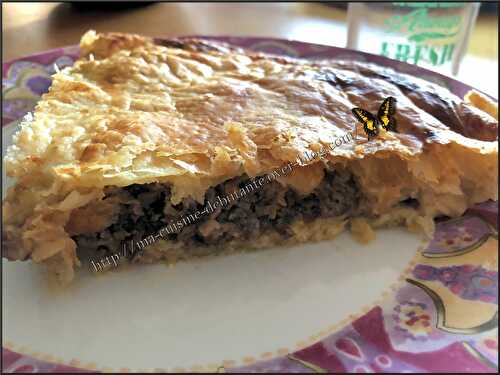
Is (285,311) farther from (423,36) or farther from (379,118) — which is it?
(423,36)

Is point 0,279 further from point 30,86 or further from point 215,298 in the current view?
point 30,86

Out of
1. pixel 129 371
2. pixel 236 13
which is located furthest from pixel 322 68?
pixel 236 13

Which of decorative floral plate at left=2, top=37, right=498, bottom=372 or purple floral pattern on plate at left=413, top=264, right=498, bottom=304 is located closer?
decorative floral plate at left=2, top=37, right=498, bottom=372

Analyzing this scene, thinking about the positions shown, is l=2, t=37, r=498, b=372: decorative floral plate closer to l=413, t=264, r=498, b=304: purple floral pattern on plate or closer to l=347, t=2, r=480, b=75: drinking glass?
l=413, t=264, r=498, b=304: purple floral pattern on plate

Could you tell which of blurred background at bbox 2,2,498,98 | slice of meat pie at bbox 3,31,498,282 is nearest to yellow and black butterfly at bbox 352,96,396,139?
slice of meat pie at bbox 3,31,498,282

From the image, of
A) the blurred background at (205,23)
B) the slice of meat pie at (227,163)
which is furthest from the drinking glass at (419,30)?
the slice of meat pie at (227,163)

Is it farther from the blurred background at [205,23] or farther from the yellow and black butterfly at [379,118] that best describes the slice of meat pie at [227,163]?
the blurred background at [205,23]

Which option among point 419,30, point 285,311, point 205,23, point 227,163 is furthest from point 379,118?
point 205,23
